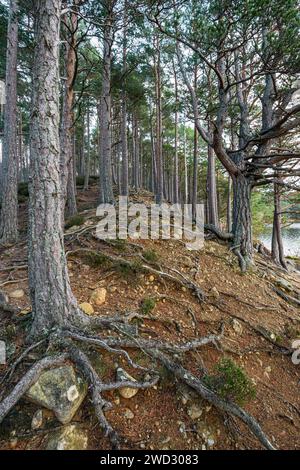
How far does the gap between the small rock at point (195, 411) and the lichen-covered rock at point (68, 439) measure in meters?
0.95

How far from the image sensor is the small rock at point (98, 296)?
11.1ft

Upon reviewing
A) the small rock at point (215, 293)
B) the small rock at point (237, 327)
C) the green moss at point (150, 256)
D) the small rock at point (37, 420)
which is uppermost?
the green moss at point (150, 256)

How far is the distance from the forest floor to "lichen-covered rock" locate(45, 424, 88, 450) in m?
0.05

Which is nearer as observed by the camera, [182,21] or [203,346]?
[203,346]

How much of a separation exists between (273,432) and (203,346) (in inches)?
39.8

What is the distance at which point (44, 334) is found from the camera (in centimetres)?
240

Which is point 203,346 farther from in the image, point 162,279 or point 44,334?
point 44,334

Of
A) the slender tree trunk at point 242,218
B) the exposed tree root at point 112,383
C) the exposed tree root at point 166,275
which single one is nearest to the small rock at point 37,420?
the exposed tree root at point 112,383

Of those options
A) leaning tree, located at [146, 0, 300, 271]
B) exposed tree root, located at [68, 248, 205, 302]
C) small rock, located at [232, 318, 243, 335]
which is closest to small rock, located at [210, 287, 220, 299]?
exposed tree root, located at [68, 248, 205, 302]

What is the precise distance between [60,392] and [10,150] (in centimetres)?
611

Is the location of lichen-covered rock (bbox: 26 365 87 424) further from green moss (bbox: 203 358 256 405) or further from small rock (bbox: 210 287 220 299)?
small rock (bbox: 210 287 220 299)

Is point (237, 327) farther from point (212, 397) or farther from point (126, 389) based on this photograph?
point (126, 389)

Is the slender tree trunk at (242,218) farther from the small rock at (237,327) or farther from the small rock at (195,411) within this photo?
the small rock at (195,411)
